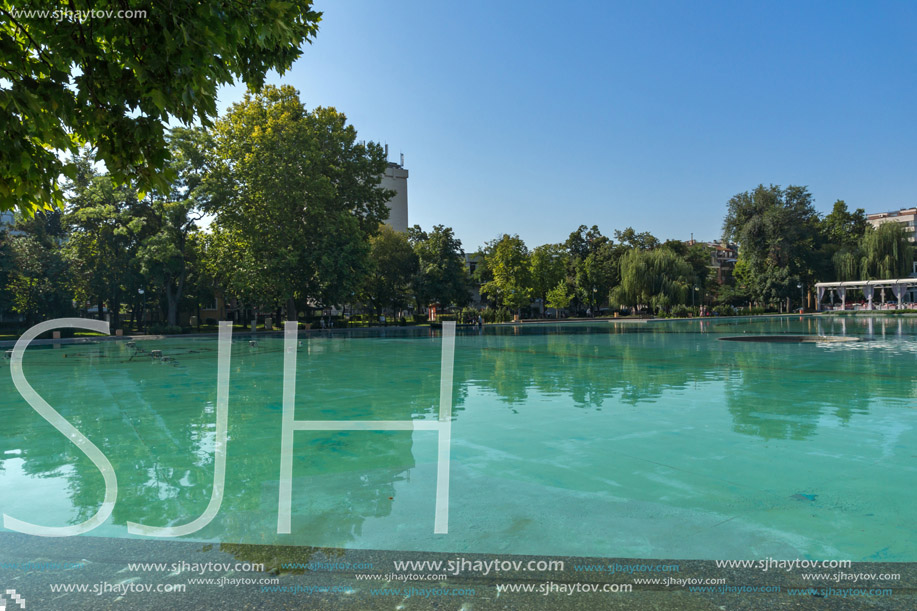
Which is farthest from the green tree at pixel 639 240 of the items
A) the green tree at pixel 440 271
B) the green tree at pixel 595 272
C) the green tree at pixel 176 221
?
the green tree at pixel 176 221

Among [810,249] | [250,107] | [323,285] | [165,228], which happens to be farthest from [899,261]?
[165,228]

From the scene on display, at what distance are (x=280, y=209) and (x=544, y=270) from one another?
140ft

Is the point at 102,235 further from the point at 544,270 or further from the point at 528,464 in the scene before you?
the point at 544,270

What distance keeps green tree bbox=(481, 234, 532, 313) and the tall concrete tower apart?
25289 millimetres

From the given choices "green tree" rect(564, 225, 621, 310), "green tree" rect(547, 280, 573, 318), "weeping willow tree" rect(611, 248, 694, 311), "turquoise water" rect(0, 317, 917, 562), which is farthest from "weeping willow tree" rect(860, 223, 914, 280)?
"turquoise water" rect(0, 317, 917, 562)

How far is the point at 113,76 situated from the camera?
3.97 meters

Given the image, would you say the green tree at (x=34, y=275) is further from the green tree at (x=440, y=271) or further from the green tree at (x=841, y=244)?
the green tree at (x=841, y=244)

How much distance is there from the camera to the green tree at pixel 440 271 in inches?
2373

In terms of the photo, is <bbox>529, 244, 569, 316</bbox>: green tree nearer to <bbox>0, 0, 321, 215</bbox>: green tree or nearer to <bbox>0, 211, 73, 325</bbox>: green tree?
<bbox>0, 211, 73, 325</bbox>: green tree

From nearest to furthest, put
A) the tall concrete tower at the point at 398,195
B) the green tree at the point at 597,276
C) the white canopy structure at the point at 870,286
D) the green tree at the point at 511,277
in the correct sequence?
the white canopy structure at the point at 870,286 → the green tree at the point at 511,277 → the green tree at the point at 597,276 → the tall concrete tower at the point at 398,195

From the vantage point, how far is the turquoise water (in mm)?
4836

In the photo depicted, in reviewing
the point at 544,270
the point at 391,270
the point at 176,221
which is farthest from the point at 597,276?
the point at 176,221

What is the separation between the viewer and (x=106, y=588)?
12.6 feet

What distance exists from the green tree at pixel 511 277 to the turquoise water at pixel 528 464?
51706mm
